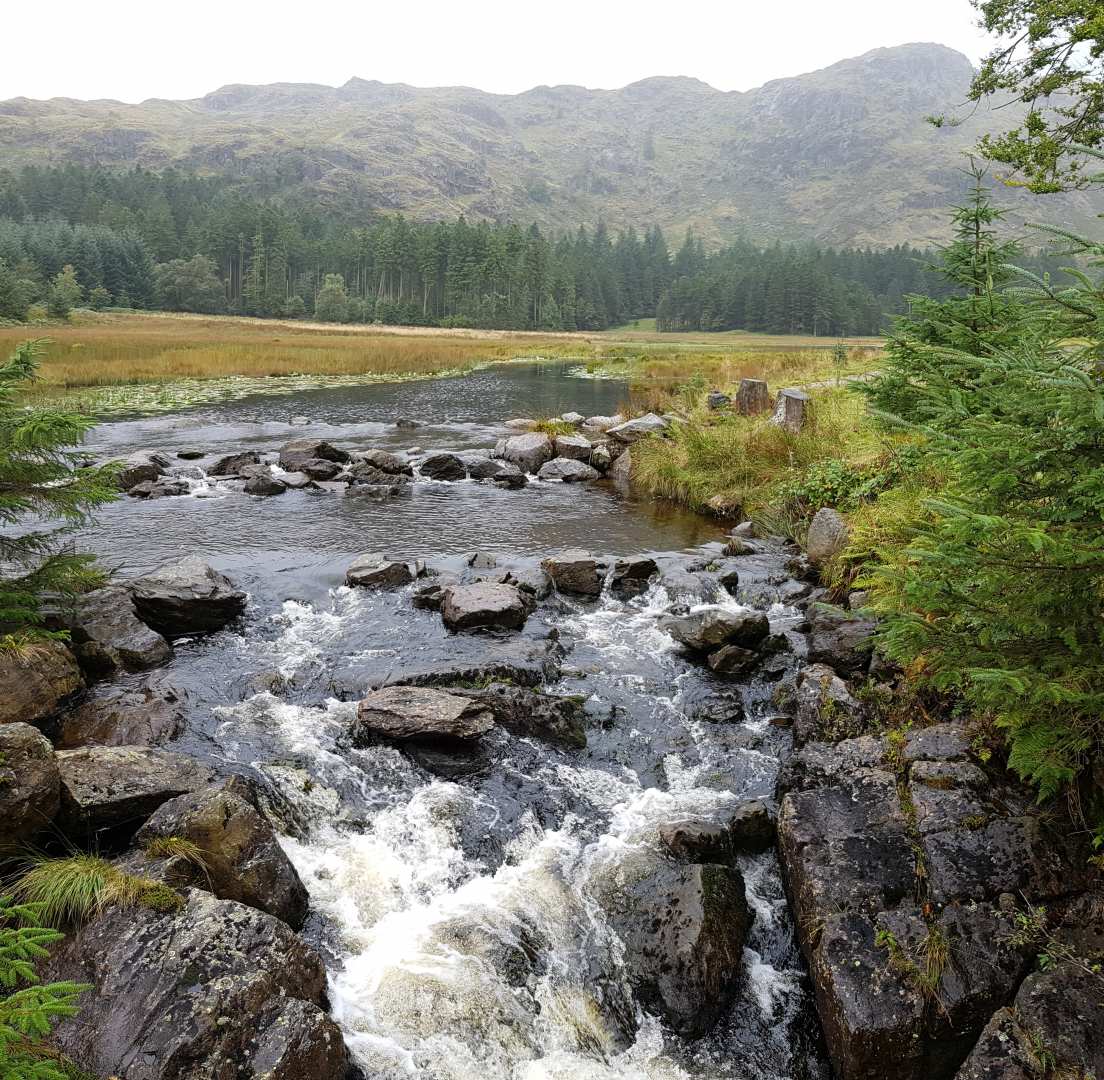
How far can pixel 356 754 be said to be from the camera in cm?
803

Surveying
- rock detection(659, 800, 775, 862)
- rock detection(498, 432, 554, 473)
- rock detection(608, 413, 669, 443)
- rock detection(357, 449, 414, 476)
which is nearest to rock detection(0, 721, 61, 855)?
rock detection(659, 800, 775, 862)

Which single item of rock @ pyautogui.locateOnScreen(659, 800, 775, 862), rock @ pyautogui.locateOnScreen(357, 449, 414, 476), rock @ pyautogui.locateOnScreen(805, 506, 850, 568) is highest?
rock @ pyautogui.locateOnScreen(805, 506, 850, 568)

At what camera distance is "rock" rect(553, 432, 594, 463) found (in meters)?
22.4

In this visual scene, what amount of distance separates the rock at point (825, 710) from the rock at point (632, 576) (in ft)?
14.5

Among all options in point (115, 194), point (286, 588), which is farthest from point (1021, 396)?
point (115, 194)

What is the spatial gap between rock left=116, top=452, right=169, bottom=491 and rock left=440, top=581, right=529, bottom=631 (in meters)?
11.3

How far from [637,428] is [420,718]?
56.6 ft

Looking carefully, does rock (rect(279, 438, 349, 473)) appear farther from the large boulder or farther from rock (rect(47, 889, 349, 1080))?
rock (rect(47, 889, 349, 1080))

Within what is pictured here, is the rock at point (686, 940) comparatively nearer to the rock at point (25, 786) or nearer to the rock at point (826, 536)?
the rock at point (25, 786)

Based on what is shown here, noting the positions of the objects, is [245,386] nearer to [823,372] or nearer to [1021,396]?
[823,372]

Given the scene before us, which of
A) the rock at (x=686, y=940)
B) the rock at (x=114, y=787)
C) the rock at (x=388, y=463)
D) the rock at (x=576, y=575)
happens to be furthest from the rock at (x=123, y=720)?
the rock at (x=388, y=463)

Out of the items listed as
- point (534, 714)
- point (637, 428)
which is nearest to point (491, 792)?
point (534, 714)

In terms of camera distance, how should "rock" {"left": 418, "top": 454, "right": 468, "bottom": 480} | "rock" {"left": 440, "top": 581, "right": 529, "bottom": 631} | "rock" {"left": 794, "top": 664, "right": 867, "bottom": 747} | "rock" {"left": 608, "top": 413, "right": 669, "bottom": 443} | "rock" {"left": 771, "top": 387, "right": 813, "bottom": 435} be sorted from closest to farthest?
"rock" {"left": 794, "top": 664, "right": 867, "bottom": 747}, "rock" {"left": 440, "top": 581, "right": 529, "bottom": 631}, "rock" {"left": 771, "top": 387, "right": 813, "bottom": 435}, "rock" {"left": 418, "top": 454, "right": 468, "bottom": 480}, "rock" {"left": 608, "top": 413, "right": 669, "bottom": 443}

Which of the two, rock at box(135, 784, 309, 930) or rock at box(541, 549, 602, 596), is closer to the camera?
rock at box(135, 784, 309, 930)
